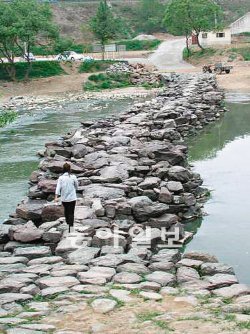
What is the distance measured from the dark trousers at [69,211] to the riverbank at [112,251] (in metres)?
0.17

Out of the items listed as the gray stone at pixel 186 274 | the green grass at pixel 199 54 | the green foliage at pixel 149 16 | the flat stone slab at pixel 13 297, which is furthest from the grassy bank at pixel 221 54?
the flat stone slab at pixel 13 297

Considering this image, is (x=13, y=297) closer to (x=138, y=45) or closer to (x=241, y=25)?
(x=138, y=45)

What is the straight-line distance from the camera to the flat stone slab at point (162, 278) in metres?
9.60

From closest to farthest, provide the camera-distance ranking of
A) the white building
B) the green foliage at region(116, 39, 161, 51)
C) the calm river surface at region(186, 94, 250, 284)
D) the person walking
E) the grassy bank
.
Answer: the person walking → the calm river surface at region(186, 94, 250, 284) → the grassy bank → the white building → the green foliage at region(116, 39, 161, 51)

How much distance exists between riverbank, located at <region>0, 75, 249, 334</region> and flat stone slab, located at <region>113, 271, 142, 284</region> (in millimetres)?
26

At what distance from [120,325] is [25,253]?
367cm

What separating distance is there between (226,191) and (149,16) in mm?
80660

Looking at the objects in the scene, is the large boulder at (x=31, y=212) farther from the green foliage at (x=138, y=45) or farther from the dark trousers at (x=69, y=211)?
the green foliage at (x=138, y=45)

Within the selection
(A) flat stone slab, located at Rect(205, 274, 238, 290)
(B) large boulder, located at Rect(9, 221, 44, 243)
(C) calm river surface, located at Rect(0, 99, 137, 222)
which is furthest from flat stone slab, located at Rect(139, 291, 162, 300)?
(C) calm river surface, located at Rect(0, 99, 137, 222)

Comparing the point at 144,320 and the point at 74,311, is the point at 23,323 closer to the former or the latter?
the point at 74,311

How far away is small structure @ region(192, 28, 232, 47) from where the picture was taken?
67.3 metres

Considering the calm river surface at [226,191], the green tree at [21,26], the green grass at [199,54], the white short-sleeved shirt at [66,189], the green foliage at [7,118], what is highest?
the green tree at [21,26]

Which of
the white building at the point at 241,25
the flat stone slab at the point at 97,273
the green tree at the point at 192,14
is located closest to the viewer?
the flat stone slab at the point at 97,273

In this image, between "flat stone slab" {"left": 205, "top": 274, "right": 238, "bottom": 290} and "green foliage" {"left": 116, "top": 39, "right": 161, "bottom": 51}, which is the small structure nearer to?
"green foliage" {"left": 116, "top": 39, "right": 161, "bottom": 51}
